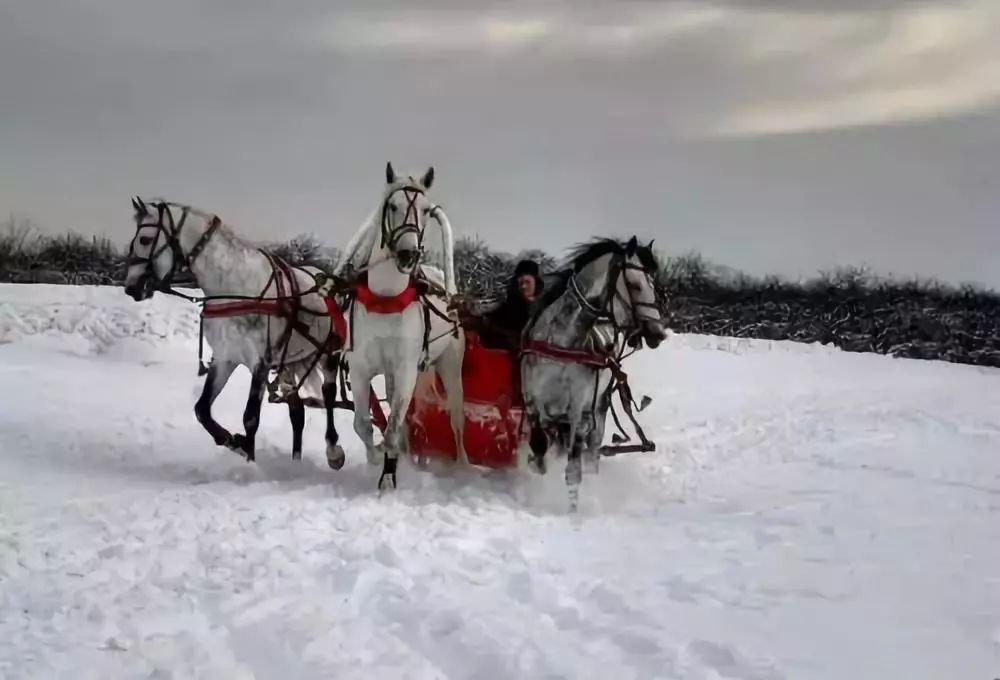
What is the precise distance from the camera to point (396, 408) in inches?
161

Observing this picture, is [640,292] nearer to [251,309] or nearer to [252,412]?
[251,309]

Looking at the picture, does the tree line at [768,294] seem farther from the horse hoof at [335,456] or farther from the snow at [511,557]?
the horse hoof at [335,456]

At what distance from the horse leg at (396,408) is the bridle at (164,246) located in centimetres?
143

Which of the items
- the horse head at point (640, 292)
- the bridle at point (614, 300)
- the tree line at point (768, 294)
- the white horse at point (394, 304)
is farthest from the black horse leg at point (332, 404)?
the horse head at point (640, 292)

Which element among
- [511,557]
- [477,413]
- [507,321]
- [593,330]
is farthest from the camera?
[507,321]

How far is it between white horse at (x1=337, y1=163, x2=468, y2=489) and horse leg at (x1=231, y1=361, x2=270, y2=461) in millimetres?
721

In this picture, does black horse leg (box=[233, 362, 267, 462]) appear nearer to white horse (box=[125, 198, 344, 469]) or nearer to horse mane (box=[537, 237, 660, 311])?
white horse (box=[125, 198, 344, 469])

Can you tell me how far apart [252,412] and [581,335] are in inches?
80.5

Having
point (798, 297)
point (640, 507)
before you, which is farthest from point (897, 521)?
point (798, 297)

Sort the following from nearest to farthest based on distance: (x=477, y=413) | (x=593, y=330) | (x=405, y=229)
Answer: (x=405, y=229) → (x=593, y=330) → (x=477, y=413)

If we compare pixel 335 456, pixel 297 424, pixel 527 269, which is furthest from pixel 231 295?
pixel 527 269

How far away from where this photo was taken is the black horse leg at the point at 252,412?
184 inches

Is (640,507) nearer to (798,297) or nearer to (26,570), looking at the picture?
(26,570)

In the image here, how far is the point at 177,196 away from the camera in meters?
6.51
